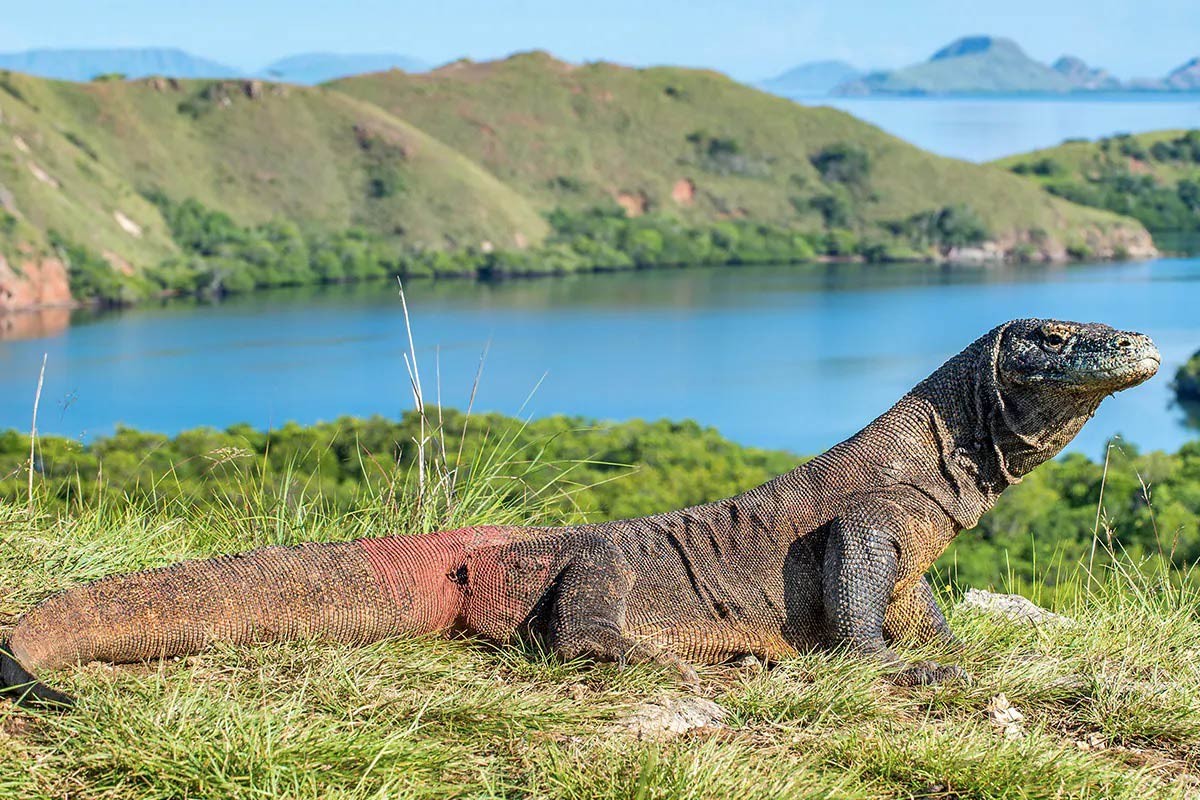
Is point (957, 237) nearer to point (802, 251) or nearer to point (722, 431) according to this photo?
point (802, 251)

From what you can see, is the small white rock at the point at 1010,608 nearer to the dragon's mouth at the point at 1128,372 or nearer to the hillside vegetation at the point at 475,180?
the dragon's mouth at the point at 1128,372

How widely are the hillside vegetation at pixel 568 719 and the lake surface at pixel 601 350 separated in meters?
35.2

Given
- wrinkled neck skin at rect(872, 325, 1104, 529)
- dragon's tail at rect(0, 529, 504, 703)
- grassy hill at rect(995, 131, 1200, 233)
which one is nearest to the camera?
dragon's tail at rect(0, 529, 504, 703)

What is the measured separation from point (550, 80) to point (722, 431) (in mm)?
109097

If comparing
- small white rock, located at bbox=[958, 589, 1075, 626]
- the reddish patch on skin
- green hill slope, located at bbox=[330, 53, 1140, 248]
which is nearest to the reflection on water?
green hill slope, located at bbox=[330, 53, 1140, 248]

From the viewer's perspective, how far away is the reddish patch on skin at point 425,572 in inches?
171

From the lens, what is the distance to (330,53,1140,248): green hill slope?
13888 cm

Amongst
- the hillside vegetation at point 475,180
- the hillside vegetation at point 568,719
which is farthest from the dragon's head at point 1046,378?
the hillside vegetation at point 475,180

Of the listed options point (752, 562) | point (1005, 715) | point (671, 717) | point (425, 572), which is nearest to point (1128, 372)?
point (1005, 715)

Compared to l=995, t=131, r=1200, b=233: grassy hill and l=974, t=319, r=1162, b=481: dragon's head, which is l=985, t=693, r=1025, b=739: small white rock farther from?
l=995, t=131, r=1200, b=233: grassy hill

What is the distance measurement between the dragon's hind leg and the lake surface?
3522 cm

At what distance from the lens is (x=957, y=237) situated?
428 ft

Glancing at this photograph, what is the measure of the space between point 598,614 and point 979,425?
56.9 inches

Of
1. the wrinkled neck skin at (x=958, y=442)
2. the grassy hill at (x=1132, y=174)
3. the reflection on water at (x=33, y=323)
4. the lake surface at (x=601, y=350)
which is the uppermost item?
the grassy hill at (x=1132, y=174)
